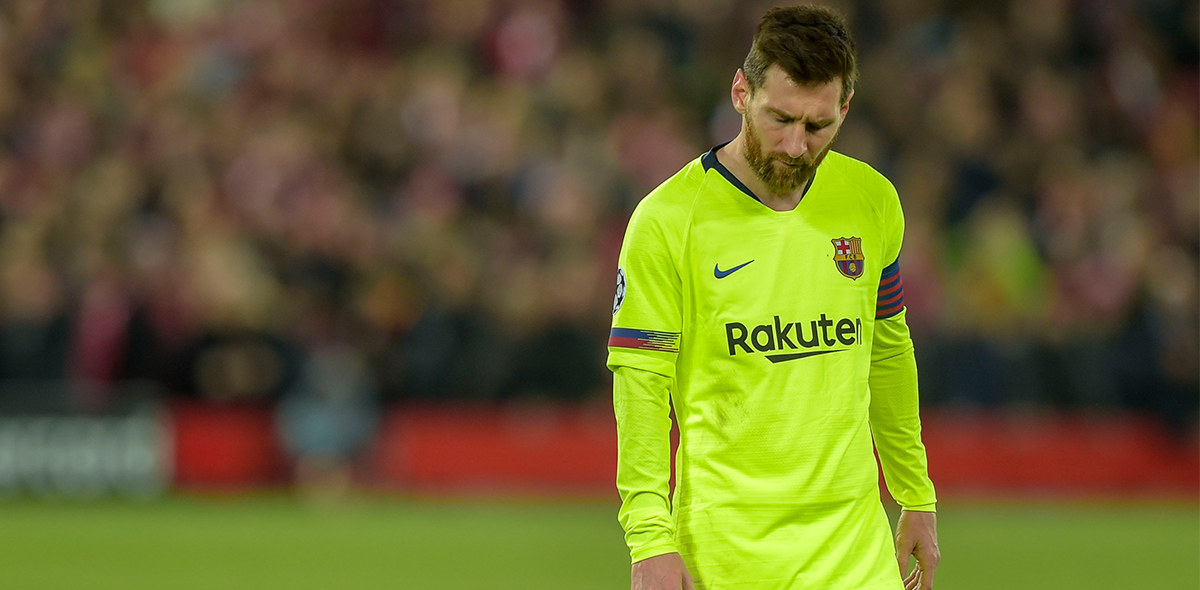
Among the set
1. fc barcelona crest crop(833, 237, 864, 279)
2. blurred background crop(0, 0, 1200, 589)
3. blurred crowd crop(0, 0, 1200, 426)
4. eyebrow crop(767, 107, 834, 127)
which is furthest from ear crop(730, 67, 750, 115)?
blurred crowd crop(0, 0, 1200, 426)

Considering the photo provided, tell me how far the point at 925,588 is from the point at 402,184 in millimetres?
12973

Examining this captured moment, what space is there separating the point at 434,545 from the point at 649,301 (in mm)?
8463

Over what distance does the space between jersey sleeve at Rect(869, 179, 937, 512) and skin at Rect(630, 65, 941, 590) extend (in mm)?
377

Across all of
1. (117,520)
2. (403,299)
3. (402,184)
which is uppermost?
(402,184)

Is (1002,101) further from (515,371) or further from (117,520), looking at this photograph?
(117,520)

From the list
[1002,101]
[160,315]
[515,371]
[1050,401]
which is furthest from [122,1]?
[1050,401]

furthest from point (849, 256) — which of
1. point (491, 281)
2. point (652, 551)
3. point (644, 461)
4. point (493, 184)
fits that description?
point (493, 184)

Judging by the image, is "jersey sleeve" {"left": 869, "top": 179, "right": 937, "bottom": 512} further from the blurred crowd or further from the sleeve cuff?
the blurred crowd

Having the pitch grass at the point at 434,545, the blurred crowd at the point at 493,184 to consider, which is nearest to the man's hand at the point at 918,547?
the pitch grass at the point at 434,545

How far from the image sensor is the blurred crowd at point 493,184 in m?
14.8

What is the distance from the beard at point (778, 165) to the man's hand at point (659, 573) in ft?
2.97

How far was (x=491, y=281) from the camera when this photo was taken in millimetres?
15281

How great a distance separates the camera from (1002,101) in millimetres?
17031

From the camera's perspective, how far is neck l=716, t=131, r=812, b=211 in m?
3.92
